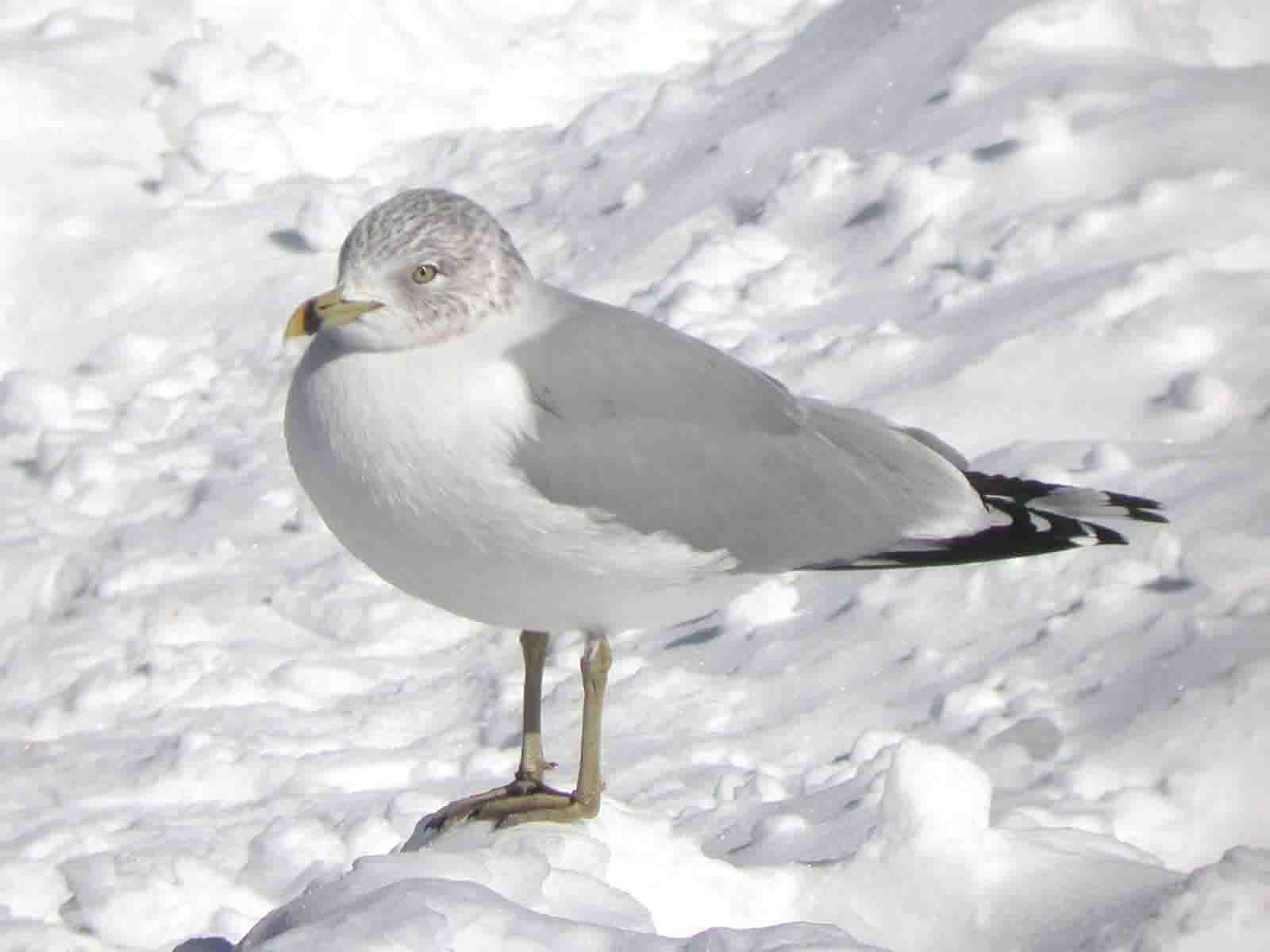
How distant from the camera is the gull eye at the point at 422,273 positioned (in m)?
3.18

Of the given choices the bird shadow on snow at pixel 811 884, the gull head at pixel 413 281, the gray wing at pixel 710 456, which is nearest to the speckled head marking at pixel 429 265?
the gull head at pixel 413 281

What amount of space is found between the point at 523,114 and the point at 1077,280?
9.82 feet

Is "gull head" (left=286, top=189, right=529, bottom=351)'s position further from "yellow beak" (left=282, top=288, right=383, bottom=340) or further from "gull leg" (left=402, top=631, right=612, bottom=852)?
"gull leg" (left=402, top=631, right=612, bottom=852)

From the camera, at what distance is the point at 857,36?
6.73 metres

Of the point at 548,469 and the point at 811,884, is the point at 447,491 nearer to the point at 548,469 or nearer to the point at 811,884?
the point at 548,469

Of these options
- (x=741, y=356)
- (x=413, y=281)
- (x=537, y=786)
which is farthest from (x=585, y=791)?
(x=741, y=356)

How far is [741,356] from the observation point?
17.9 feet

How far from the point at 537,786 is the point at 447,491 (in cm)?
74

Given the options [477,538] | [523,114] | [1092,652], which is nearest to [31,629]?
[477,538]

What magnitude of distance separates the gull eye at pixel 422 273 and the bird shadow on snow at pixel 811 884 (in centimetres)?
92

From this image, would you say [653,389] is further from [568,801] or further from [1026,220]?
[1026,220]

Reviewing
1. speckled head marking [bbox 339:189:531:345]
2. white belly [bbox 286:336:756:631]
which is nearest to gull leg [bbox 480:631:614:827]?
white belly [bbox 286:336:756:631]

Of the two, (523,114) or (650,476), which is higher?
(650,476)

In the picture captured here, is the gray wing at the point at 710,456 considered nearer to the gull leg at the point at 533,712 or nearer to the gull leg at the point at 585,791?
the gull leg at the point at 585,791
